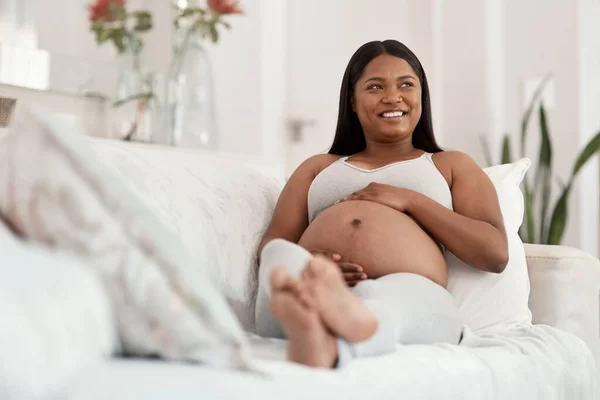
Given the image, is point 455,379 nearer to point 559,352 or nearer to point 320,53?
point 559,352

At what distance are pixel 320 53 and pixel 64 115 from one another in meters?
1.64

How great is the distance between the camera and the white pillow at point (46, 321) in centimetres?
62

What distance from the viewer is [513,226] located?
5.08 feet

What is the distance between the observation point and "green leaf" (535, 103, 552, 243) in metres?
2.78

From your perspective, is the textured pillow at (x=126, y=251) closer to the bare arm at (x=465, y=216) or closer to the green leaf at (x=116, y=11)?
the bare arm at (x=465, y=216)

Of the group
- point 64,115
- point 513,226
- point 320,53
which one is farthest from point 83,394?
point 320,53

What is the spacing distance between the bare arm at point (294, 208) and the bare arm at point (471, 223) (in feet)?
0.84

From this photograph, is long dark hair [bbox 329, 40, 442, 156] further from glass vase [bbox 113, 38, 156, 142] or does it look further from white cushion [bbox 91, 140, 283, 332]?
glass vase [bbox 113, 38, 156, 142]

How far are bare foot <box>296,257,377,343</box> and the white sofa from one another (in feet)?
0.18

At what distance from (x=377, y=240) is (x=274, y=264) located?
38 centimetres

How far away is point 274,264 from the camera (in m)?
0.98

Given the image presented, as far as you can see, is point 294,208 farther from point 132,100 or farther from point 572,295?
point 132,100

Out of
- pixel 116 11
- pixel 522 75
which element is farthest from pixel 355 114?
pixel 522 75

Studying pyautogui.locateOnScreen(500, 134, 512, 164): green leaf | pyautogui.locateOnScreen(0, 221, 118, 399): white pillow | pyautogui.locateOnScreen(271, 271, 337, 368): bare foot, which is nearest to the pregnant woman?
pyautogui.locateOnScreen(271, 271, 337, 368): bare foot
